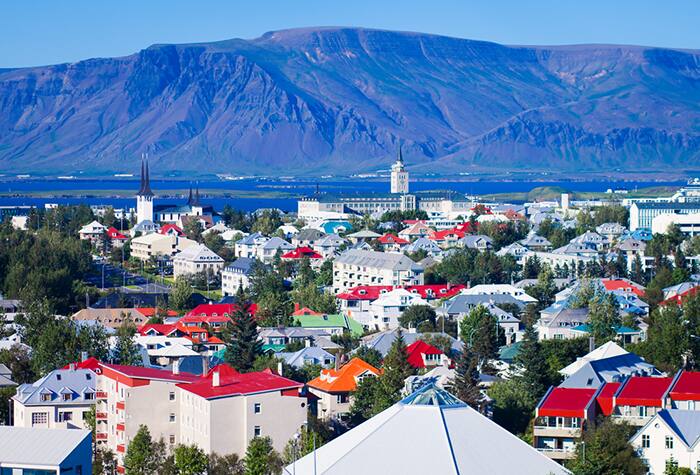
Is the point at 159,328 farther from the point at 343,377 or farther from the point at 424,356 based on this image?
the point at 343,377

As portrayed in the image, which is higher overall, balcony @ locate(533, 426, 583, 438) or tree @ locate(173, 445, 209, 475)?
balcony @ locate(533, 426, 583, 438)

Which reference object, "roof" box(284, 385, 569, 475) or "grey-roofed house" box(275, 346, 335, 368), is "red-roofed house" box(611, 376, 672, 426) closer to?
"roof" box(284, 385, 569, 475)

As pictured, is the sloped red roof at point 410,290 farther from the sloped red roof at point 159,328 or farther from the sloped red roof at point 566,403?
the sloped red roof at point 566,403

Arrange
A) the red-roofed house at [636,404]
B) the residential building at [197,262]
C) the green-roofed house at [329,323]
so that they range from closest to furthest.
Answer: the red-roofed house at [636,404] → the green-roofed house at [329,323] → the residential building at [197,262]

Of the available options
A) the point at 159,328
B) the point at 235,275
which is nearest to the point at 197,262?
the point at 235,275

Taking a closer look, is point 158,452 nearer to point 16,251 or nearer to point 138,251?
point 16,251

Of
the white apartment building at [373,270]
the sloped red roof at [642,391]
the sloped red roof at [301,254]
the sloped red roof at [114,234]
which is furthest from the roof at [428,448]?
the sloped red roof at [114,234]

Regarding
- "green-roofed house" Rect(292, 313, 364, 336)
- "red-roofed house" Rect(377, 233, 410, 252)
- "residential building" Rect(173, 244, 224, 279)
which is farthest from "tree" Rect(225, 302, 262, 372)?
"red-roofed house" Rect(377, 233, 410, 252)

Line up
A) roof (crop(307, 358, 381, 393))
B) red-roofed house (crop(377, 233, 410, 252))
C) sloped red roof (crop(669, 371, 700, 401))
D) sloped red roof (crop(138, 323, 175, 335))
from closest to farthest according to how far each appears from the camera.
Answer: sloped red roof (crop(669, 371, 700, 401))
roof (crop(307, 358, 381, 393))
sloped red roof (crop(138, 323, 175, 335))
red-roofed house (crop(377, 233, 410, 252))
